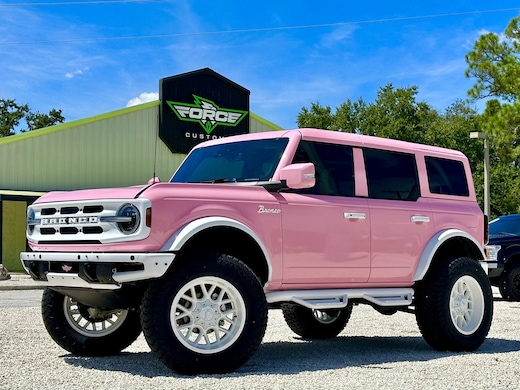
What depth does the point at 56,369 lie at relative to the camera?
6934 millimetres

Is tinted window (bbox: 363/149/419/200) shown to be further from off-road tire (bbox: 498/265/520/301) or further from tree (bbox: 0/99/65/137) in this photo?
tree (bbox: 0/99/65/137)

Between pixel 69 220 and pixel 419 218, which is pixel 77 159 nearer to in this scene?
pixel 419 218

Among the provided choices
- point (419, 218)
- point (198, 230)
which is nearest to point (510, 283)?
point (419, 218)

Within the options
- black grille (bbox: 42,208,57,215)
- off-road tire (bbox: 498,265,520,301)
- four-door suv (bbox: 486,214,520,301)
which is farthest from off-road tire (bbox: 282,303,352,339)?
off-road tire (bbox: 498,265,520,301)

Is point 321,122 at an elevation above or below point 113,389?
above

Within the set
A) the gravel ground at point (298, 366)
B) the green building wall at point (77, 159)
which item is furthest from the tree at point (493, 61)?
the gravel ground at point (298, 366)

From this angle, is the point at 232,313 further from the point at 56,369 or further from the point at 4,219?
the point at 4,219

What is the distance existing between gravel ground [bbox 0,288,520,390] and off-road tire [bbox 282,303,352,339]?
157mm

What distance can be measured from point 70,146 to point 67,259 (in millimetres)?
24392

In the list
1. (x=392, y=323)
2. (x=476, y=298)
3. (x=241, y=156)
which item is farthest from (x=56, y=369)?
(x=392, y=323)

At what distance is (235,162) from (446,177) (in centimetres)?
264

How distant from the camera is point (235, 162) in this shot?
26.2 ft

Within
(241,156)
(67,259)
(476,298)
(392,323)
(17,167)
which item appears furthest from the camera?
(17,167)

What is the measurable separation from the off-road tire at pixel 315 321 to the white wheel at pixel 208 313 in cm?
284
